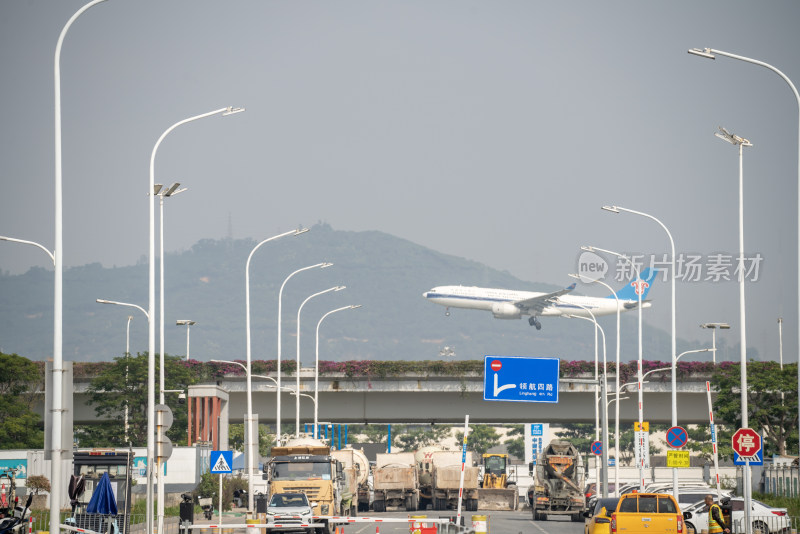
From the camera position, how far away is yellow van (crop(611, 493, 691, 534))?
2642 centimetres

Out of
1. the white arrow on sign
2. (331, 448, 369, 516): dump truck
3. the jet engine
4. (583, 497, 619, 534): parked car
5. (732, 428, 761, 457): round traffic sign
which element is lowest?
(331, 448, 369, 516): dump truck

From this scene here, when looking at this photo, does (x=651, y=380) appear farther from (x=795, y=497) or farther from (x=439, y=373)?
(x=795, y=497)

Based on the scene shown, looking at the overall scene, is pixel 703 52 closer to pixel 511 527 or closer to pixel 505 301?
pixel 511 527

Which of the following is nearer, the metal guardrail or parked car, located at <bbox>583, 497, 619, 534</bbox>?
parked car, located at <bbox>583, 497, 619, 534</bbox>

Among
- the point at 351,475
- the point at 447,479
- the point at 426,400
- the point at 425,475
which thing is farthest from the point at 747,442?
the point at 426,400

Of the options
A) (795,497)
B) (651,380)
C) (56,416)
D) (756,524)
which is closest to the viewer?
(56,416)

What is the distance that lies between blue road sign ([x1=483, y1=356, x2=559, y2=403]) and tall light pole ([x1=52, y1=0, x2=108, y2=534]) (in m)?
34.5

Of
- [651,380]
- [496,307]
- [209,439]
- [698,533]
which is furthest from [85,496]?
[496,307]

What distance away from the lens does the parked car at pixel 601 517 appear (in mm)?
27344

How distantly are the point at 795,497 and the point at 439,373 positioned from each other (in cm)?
3435

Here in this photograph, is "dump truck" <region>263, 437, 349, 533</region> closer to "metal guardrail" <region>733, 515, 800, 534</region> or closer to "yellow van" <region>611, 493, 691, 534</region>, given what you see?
"yellow van" <region>611, 493, 691, 534</region>

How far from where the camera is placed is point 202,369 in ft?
263

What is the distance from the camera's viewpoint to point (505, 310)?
10394cm

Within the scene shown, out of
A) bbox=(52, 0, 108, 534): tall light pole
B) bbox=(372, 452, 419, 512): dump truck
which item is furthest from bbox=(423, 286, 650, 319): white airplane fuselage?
bbox=(52, 0, 108, 534): tall light pole
